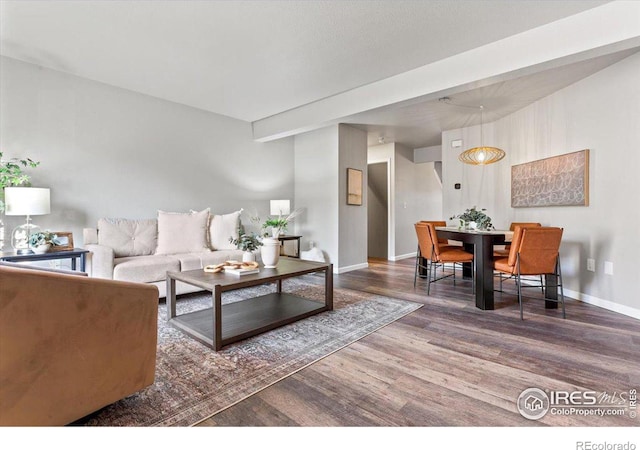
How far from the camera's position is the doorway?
272 inches

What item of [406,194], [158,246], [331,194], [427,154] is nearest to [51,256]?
[158,246]

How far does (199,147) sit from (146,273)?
7.47 feet

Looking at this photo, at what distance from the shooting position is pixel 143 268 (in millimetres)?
3086

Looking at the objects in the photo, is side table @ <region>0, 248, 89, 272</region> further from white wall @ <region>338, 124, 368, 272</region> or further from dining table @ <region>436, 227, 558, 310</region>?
dining table @ <region>436, 227, 558, 310</region>

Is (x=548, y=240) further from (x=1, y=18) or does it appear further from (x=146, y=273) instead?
(x=1, y=18)

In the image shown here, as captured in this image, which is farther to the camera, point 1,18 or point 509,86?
point 509,86

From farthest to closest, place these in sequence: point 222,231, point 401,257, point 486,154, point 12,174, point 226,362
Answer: point 401,257, point 486,154, point 222,231, point 12,174, point 226,362

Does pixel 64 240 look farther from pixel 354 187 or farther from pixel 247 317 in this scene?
pixel 354 187

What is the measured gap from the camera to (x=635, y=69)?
2.87 metres

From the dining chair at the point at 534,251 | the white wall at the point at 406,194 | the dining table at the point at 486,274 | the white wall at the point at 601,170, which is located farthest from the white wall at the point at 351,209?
the dining chair at the point at 534,251

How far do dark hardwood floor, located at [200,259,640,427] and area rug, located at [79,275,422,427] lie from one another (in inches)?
4.0

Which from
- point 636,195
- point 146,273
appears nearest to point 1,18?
point 146,273

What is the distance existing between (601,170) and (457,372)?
2933 millimetres

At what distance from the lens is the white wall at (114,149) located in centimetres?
327
